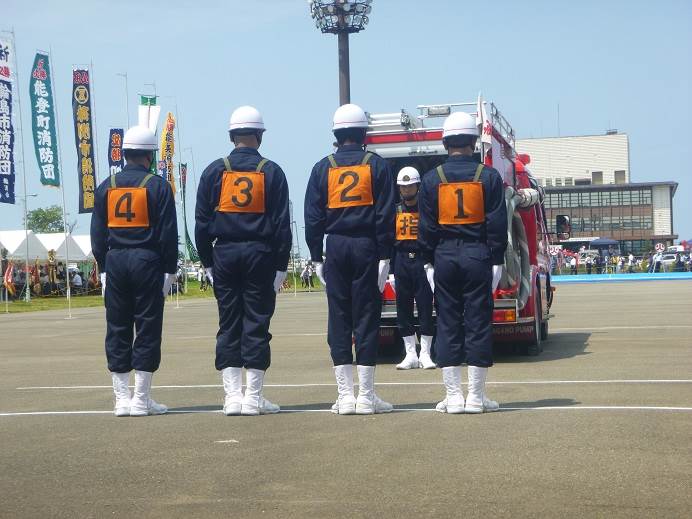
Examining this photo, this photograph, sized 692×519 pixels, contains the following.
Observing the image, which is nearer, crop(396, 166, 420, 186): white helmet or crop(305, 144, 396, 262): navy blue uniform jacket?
crop(305, 144, 396, 262): navy blue uniform jacket

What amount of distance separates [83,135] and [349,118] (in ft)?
119

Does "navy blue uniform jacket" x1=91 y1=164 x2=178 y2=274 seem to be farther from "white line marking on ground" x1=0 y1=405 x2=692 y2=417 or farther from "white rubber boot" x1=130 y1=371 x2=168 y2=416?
"white line marking on ground" x1=0 y1=405 x2=692 y2=417

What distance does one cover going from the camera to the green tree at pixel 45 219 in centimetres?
13412

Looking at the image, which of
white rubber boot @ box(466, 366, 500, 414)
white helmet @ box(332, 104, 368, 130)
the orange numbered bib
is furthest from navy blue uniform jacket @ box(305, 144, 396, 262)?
the orange numbered bib

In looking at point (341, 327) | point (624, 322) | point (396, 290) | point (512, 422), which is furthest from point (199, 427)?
point (624, 322)

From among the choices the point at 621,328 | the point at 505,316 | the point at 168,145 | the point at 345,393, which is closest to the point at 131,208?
the point at 345,393

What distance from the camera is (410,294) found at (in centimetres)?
1259

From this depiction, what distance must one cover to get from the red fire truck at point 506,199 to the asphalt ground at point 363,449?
122cm

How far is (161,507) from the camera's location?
5008 millimetres

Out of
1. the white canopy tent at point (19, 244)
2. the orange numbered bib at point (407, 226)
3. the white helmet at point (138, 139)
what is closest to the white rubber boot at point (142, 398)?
the white helmet at point (138, 139)

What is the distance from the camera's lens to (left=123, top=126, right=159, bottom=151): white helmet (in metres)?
8.52

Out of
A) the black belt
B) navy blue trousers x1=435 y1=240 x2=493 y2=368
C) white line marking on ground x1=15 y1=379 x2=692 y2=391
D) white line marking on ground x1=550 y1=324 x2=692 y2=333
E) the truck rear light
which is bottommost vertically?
white line marking on ground x1=550 y1=324 x2=692 y2=333

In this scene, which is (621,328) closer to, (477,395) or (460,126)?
(460,126)

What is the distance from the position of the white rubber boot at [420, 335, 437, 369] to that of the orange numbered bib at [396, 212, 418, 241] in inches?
44.4
